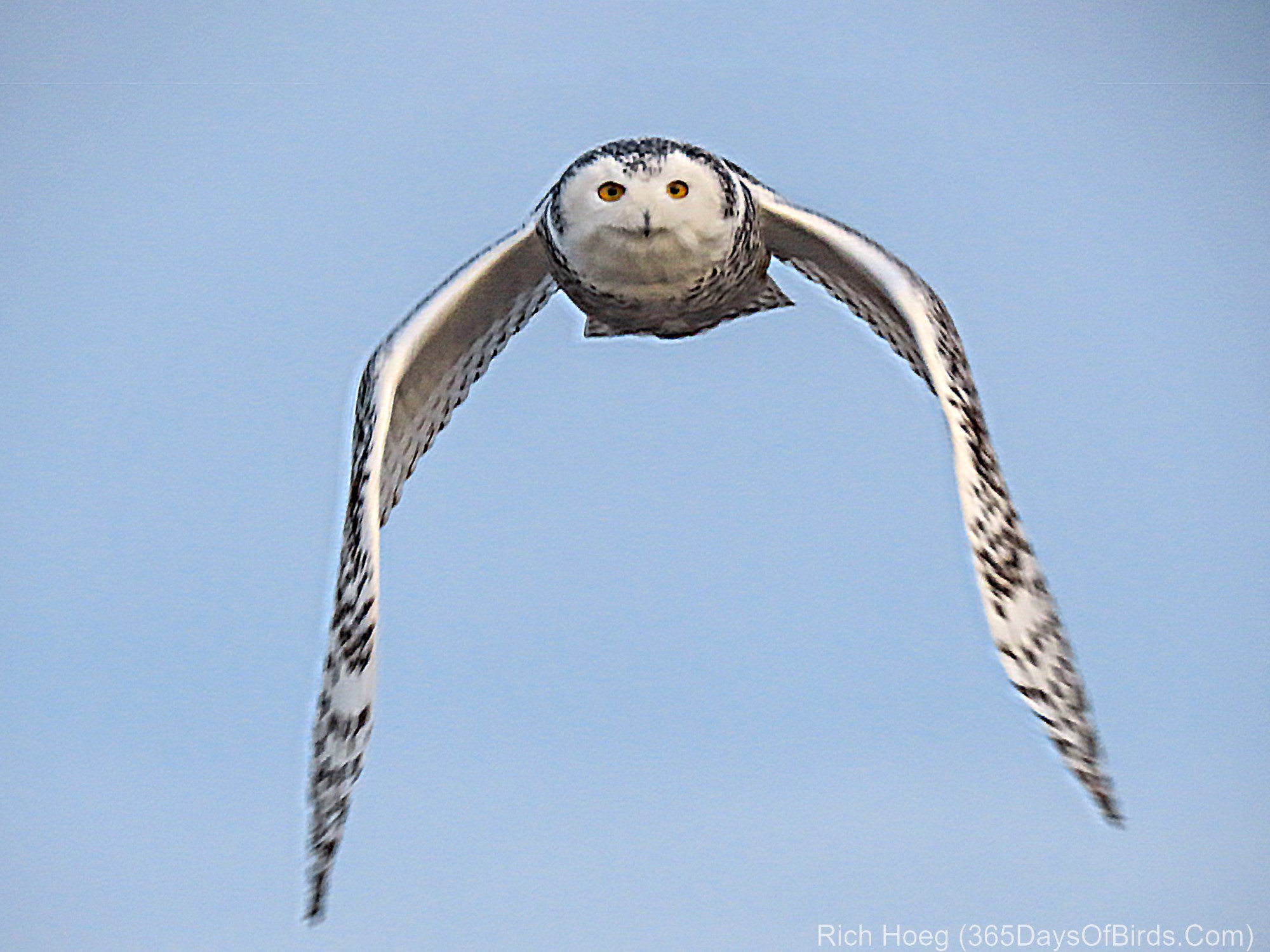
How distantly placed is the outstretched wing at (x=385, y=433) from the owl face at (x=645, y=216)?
489mm

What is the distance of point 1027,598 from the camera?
6812 mm

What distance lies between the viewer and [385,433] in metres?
7.14

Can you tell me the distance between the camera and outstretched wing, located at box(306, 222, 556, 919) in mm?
6816

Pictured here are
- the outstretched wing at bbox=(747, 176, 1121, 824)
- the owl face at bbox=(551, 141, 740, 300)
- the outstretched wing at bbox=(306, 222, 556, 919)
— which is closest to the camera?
the outstretched wing at bbox=(747, 176, 1121, 824)

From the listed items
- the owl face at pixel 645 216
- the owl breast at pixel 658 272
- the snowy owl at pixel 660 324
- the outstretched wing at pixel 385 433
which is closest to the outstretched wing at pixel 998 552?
the snowy owl at pixel 660 324

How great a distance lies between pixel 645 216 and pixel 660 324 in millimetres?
782

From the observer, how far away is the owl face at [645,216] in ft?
22.8

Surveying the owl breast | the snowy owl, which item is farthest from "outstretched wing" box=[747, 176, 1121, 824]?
the owl breast

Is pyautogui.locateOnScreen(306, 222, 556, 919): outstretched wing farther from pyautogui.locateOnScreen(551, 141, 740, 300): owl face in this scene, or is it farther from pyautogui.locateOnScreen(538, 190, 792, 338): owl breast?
pyautogui.locateOnScreen(551, 141, 740, 300): owl face

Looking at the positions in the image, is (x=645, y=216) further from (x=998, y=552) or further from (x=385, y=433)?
(x=998, y=552)

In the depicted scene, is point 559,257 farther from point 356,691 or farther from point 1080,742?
point 1080,742

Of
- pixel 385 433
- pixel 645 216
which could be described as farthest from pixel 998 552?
pixel 385 433

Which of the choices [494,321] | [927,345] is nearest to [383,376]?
[494,321]

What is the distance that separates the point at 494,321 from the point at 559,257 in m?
0.84
